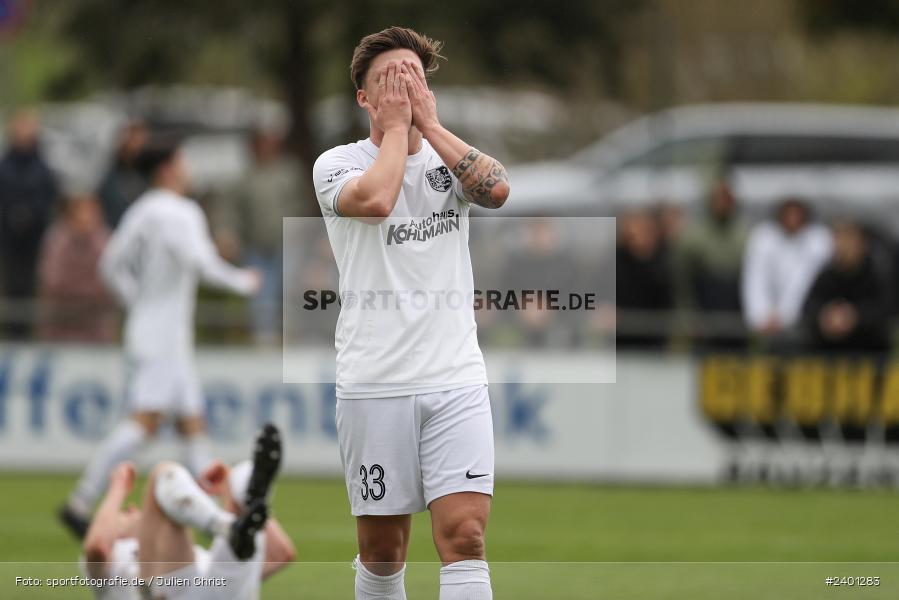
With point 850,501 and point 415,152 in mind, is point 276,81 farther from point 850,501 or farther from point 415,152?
point 415,152

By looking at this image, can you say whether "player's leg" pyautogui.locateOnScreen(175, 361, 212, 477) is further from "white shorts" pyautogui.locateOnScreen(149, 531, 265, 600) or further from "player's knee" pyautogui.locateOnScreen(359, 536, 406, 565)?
"player's knee" pyautogui.locateOnScreen(359, 536, 406, 565)

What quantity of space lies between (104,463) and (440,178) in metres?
5.10

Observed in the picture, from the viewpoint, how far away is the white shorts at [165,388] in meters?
11.2

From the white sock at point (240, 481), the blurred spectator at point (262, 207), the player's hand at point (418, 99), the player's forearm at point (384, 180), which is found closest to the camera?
the player's forearm at point (384, 180)

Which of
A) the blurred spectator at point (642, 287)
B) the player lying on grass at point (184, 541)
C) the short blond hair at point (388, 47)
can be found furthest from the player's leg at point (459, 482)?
the blurred spectator at point (642, 287)

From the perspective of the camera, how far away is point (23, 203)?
625 inches

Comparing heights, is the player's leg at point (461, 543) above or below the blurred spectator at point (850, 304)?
below

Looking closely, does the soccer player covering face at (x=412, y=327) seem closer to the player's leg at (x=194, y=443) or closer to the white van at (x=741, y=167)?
the player's leg at (x=194, y=443)

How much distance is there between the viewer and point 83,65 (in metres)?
18.1

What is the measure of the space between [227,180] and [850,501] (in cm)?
941

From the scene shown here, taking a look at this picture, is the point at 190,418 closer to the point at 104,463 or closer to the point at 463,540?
the point at 104,463

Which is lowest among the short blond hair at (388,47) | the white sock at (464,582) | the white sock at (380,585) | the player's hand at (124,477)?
the white sock at (380,585)

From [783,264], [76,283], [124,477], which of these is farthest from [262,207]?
[124,477]

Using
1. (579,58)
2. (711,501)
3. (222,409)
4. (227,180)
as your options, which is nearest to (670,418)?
(711,501)
